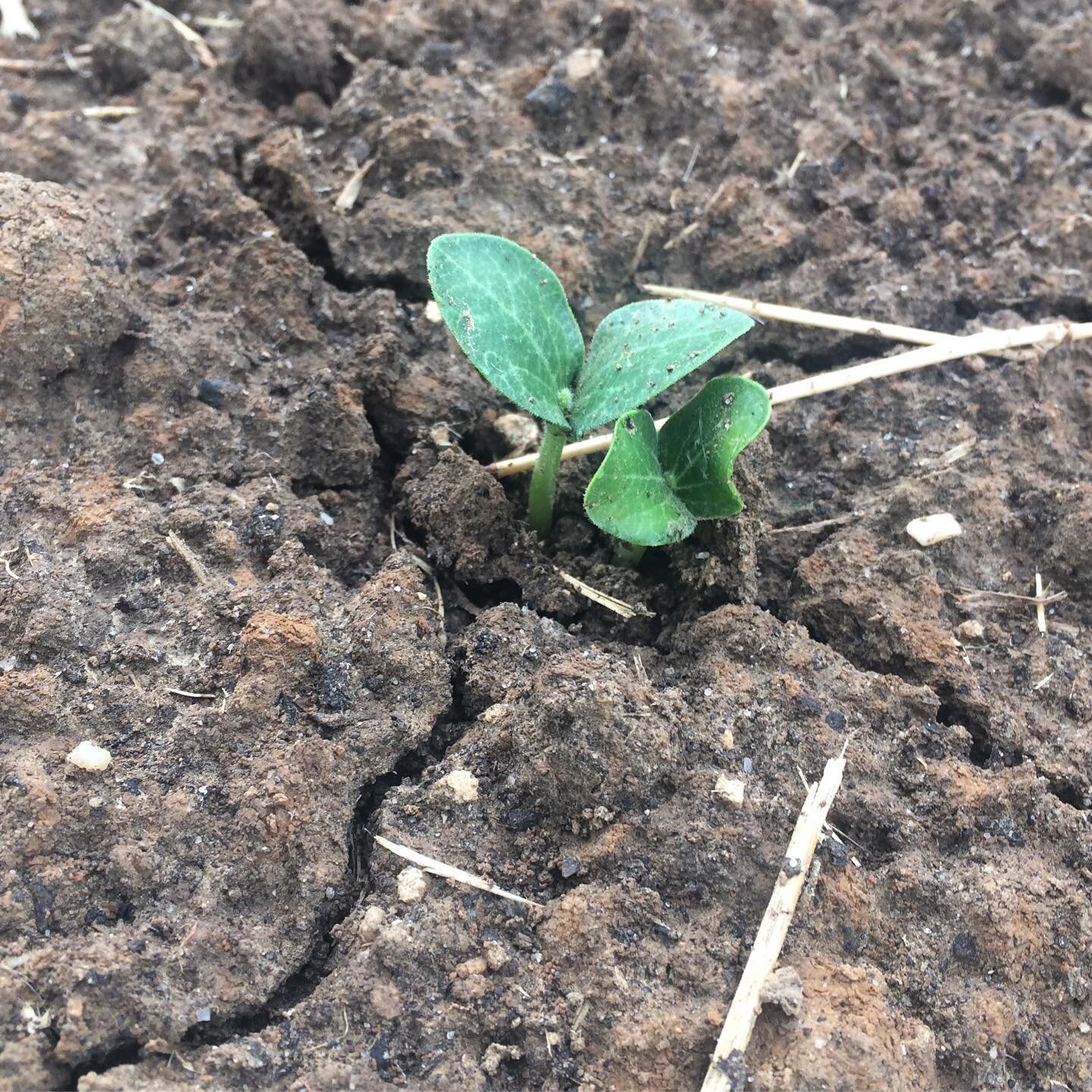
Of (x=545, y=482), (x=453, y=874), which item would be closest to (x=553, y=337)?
(x=545, y=482)

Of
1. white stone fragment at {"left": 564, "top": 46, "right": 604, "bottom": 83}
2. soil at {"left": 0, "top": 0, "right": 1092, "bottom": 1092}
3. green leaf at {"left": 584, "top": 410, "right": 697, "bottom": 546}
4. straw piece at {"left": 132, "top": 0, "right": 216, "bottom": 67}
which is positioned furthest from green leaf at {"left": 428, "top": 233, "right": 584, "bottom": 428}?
straw piece at {"left": 132, "top": 0, "right": 216, "bottom": 67}

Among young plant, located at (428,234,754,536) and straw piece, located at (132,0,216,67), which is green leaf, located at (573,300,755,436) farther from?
straw piece, located at (132,0,216,67)

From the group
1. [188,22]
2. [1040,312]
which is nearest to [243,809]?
[1040,312]

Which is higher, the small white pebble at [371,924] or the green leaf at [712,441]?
the green leaf at [712,441]

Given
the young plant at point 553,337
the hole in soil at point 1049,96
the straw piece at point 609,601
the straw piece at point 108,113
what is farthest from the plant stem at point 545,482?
the hole in soil at point 1049,96

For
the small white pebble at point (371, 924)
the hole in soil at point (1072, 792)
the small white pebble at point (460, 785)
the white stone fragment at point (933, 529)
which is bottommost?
the small white pebble at point (371, 924)

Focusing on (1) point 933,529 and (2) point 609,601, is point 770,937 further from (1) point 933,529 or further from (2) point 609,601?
(1) point 933,529

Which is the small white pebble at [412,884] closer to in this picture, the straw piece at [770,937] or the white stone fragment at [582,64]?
the straw piece at [770,937]
